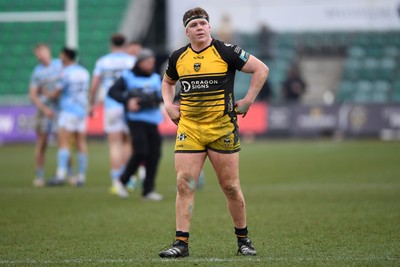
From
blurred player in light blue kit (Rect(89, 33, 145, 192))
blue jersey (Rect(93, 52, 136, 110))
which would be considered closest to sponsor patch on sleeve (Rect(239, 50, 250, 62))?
blurred player in light blue kit (Rect(89, 33, 145, 192))

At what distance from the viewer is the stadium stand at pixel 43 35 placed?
30.5m

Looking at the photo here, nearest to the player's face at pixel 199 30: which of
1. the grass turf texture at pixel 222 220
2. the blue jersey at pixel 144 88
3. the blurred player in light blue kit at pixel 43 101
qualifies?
the grass turf texture at pixel 222 220

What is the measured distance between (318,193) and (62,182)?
4623mm

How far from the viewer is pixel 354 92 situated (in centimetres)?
2942

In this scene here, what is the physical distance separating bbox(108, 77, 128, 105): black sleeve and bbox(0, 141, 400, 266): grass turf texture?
56.7 inches

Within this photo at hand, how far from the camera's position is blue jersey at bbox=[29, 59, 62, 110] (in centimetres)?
1495

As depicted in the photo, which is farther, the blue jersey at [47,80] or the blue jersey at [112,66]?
the blue jersey at [47,80]

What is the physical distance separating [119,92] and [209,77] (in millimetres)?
5021

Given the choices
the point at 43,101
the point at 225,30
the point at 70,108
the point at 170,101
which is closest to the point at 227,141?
the point at 170,101

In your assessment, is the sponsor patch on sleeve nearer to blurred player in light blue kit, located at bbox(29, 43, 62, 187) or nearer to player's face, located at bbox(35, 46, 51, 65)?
blurred player in light blue kit, located at bbox(29, 43, 62, 187)

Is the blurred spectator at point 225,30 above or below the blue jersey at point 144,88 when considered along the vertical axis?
above

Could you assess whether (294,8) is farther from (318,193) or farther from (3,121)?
(318,193)

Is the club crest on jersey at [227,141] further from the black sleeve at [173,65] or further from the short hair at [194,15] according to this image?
the short hair at [194,15]

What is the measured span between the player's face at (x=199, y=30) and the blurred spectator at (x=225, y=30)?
22.7 metres
